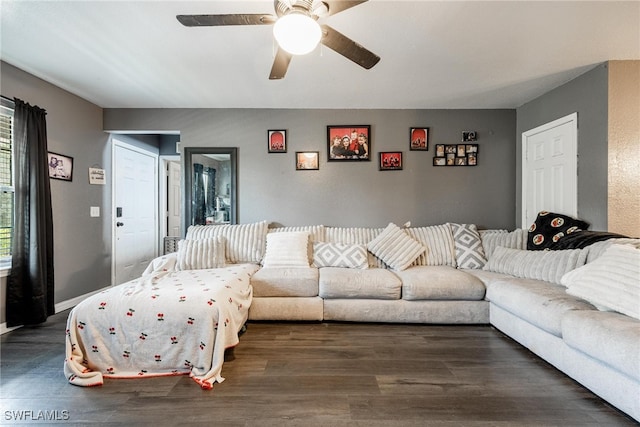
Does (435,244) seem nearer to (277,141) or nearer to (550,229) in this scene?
(550,229)

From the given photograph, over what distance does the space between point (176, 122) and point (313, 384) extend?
Answer: 348 cm

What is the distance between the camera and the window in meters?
2.56

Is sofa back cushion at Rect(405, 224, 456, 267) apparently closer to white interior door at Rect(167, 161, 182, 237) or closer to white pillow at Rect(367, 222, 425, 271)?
white pillow at Rect(367, 222, 425, 271)

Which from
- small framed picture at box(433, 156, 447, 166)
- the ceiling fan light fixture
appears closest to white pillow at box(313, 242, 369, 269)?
small framed picture at box(433, 156, 447, 166)

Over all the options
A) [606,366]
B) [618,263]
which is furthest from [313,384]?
[618,263]

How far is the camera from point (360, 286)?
8.73 feet

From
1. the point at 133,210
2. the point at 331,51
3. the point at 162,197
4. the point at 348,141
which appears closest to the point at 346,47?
the point at 331,51

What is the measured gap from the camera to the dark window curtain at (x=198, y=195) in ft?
12.2

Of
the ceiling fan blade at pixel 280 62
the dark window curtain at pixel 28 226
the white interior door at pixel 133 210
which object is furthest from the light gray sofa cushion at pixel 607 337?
the white interior door at pixel 133 210

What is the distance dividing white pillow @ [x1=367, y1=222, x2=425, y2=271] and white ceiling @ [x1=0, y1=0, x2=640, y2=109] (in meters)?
1.63

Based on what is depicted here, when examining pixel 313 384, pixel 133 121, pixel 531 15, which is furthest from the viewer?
pixel 133 121

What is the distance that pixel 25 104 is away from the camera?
258cm

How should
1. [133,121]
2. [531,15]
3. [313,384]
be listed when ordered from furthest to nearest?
1. [133,121]
2. [531,15]
3. [313,384]

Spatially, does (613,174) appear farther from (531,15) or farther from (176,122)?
(176,122)
